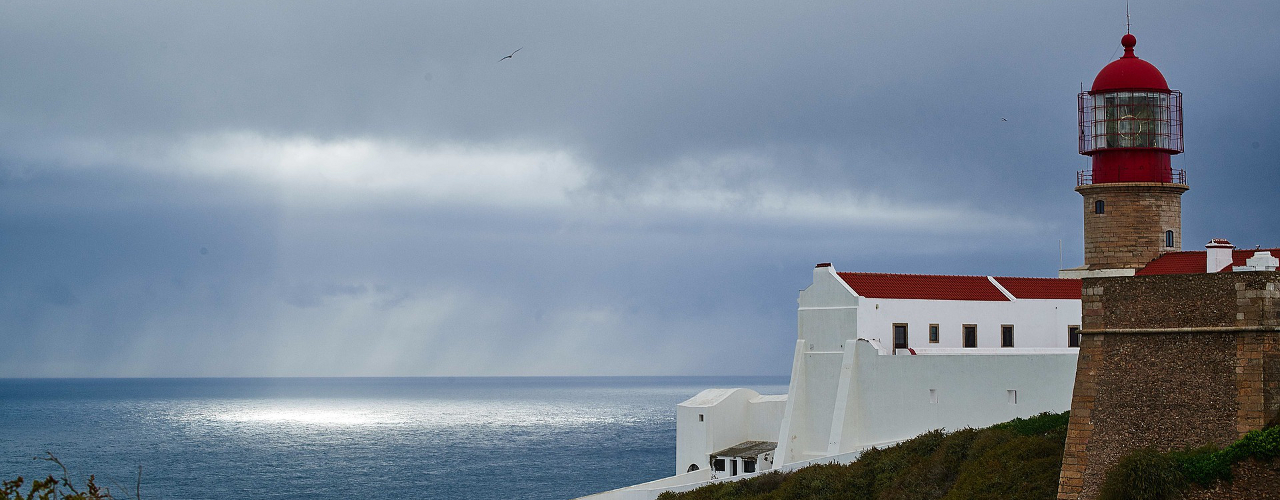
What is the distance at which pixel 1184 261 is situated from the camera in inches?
1174

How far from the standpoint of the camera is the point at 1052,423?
24.5m

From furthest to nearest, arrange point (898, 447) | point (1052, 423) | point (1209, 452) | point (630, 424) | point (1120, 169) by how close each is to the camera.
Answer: point (630, 424), point (1120, 169), point (898, 447), point (1052, 423), point (1209, 452)

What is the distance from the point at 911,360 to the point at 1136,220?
6938 mm

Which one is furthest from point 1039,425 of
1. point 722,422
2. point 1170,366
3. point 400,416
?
point 400,416

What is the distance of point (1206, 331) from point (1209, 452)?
1.74 m

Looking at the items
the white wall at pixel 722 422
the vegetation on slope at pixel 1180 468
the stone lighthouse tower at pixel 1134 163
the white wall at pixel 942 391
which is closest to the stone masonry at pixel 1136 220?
the stone lighthouse tower at pixel 1134 163

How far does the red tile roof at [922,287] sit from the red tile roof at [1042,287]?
2.00 ft

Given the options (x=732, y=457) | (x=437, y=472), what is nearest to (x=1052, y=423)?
(x=732, y=457)

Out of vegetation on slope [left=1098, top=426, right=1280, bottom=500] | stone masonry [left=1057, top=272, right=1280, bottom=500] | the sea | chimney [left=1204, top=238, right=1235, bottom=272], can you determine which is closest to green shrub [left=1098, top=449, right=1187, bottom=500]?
vegetation on slope [left=1098, top=426, right=1280, bottom=500]

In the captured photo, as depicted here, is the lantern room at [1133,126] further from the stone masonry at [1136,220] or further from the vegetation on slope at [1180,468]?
the vegetation on slope at [1180,468]

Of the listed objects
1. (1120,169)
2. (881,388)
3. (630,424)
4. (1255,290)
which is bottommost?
(630,424)

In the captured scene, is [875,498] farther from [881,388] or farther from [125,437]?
[125,437]

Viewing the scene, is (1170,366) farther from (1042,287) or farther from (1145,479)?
(1042,287)

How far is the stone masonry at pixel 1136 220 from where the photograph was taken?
30859mm
